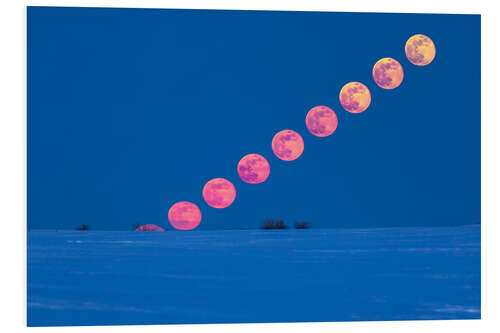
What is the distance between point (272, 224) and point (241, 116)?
0.72m

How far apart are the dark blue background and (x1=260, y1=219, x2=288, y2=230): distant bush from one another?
0.04 meters

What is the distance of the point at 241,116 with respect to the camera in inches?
142

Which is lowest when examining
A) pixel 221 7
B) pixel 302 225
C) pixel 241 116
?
pixel 302 225

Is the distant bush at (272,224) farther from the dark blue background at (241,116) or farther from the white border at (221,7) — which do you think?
the white border at (221,7)

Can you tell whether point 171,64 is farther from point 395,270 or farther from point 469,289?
point 469,289

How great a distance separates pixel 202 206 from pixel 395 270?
4.26 feet

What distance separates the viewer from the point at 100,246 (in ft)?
11.6

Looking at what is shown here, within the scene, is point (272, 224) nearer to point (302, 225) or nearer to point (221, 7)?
point (302, 225)

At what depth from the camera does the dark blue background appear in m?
3.51

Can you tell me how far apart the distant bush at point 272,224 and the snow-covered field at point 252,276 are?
0.13 feet

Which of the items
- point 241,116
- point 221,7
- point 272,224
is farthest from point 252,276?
point 221,7

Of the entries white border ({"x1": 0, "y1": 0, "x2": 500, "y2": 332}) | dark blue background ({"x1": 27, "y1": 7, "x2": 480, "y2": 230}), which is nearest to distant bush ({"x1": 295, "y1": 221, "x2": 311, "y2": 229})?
dark blue background ({"x1": 27, "y1": 7, "x2": 480, "y2": 230})

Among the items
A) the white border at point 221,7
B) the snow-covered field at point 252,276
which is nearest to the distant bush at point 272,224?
the snow-covered field at point 252,276

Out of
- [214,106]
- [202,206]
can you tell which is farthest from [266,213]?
[214,106]
